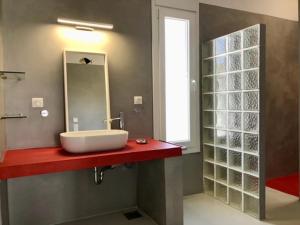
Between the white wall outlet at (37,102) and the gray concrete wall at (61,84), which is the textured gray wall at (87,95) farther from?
the white wall outlet at (37,102)

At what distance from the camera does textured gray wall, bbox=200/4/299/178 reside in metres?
3.80

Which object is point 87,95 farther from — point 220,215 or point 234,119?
point 220,215

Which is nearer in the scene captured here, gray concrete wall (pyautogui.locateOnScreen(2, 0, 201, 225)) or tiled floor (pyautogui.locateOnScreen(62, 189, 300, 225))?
gray concrete wall (pyautogui.locateOnScreen(2, 0, 201, 225))

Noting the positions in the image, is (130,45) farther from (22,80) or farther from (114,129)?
(22,80)

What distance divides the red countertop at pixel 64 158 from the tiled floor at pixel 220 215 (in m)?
0.81

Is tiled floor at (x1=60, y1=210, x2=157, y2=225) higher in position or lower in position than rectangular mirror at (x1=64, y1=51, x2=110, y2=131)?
lower

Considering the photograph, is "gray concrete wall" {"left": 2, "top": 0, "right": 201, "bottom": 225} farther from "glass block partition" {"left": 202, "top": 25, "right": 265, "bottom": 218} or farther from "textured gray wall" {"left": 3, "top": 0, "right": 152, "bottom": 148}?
"glass block partition" {"left": 202, "top": 25, "right": 265, "bottom": 218}

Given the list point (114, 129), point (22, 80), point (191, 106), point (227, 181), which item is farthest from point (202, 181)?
point (22, 80)

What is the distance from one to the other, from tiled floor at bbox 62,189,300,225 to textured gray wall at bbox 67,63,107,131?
3.25 feet

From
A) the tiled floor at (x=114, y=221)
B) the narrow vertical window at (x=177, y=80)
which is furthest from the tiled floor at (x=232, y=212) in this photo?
the narrow vertical window at (x=177, y=80)

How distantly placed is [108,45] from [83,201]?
1.72 metres

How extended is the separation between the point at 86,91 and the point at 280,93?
302cm

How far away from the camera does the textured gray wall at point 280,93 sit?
380 centimetres

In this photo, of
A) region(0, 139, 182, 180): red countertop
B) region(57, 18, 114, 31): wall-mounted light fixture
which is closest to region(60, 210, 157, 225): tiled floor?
region(0, 139, 182, 180): red countertop
